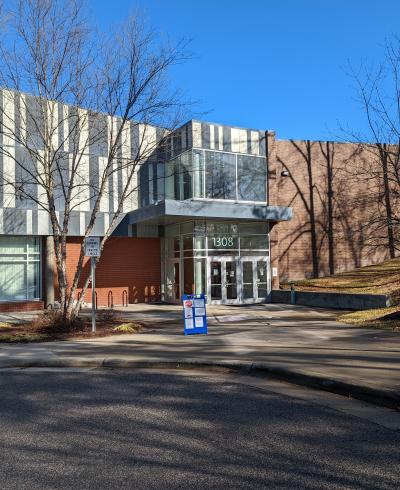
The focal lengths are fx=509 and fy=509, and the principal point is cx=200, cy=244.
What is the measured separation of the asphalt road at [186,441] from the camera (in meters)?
4.22

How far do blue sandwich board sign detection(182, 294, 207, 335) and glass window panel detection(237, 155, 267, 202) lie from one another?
40.0ft

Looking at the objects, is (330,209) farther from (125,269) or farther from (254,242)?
(125,269)

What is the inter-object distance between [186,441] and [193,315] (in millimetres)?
8793

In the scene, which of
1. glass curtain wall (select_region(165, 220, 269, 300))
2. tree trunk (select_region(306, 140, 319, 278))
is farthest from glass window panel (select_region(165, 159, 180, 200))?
tree trunk (select_region(306, 140, 319, 278))

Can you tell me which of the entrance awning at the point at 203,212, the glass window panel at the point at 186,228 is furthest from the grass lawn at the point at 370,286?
the glass window panel at the point at 186,228

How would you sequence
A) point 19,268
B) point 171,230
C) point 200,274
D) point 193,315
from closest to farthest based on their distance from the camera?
1. point 193,315
2. point 19,268
3. point 200,274
4. point 171,230

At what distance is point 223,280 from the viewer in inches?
981

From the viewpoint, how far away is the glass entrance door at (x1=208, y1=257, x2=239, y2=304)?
24734mm

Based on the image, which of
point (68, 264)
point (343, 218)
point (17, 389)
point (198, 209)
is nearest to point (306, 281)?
point (343, 218)

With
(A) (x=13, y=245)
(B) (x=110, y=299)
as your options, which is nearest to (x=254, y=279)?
(B) (x=110, y=299)

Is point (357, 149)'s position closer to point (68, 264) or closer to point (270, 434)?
point (68, 264)

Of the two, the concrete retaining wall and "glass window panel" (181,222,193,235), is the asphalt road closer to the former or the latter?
the concrete retaining wall

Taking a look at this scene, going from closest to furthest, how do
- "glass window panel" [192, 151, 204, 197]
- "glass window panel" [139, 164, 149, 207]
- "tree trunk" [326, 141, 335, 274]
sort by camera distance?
"glass window panel" [192, 151, 204, 197], "glass window panel" [139, 164, 149, 207], "tree trunk" [326, 141, 335, 274]

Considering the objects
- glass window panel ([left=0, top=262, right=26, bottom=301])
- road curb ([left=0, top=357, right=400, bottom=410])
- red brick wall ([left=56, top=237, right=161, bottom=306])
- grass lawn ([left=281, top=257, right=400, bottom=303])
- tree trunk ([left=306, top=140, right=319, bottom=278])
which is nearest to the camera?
road curb ([left=0, top=357, right=400, bottom=410])
